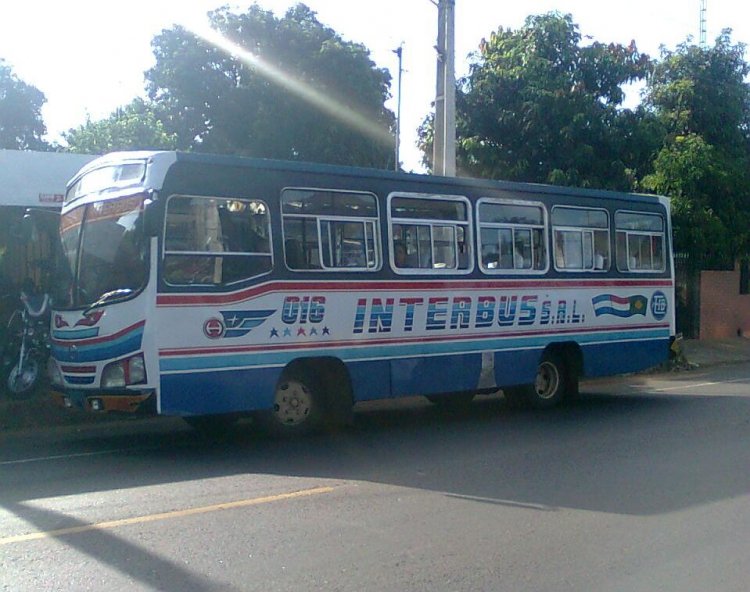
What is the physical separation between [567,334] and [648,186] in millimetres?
10478

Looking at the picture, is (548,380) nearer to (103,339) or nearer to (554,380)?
(554,380)

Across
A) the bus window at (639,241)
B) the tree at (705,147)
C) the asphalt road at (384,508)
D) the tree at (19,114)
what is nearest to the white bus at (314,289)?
the bus window at (639,241)

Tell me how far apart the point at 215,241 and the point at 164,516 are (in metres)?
3.41

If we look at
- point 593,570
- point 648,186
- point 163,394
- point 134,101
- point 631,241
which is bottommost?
point 593,570

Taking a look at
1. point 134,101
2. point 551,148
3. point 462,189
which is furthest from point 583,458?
point 134,101

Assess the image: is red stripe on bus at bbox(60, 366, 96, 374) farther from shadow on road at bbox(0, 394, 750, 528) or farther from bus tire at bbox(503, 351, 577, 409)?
bus tire at bbox(503, 351, 577, 409)

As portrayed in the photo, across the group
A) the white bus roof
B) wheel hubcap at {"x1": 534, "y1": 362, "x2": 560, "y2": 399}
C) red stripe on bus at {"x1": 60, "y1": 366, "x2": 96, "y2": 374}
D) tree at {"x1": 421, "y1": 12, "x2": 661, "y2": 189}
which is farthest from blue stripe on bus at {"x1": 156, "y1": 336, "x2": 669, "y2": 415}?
tree at {"x1": 421, "y1": 12, "x2": 661, "y2": 189}

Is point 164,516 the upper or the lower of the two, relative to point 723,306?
lower

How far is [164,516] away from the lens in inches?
295

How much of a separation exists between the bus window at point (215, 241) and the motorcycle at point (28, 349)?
3637mm

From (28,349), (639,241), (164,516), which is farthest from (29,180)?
(639,241)

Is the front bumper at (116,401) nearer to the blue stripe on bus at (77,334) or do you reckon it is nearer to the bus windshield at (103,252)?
the blue stripe on bus at (77,334)

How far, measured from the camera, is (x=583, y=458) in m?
10.1

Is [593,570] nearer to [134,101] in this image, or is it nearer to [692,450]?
[692,450]
